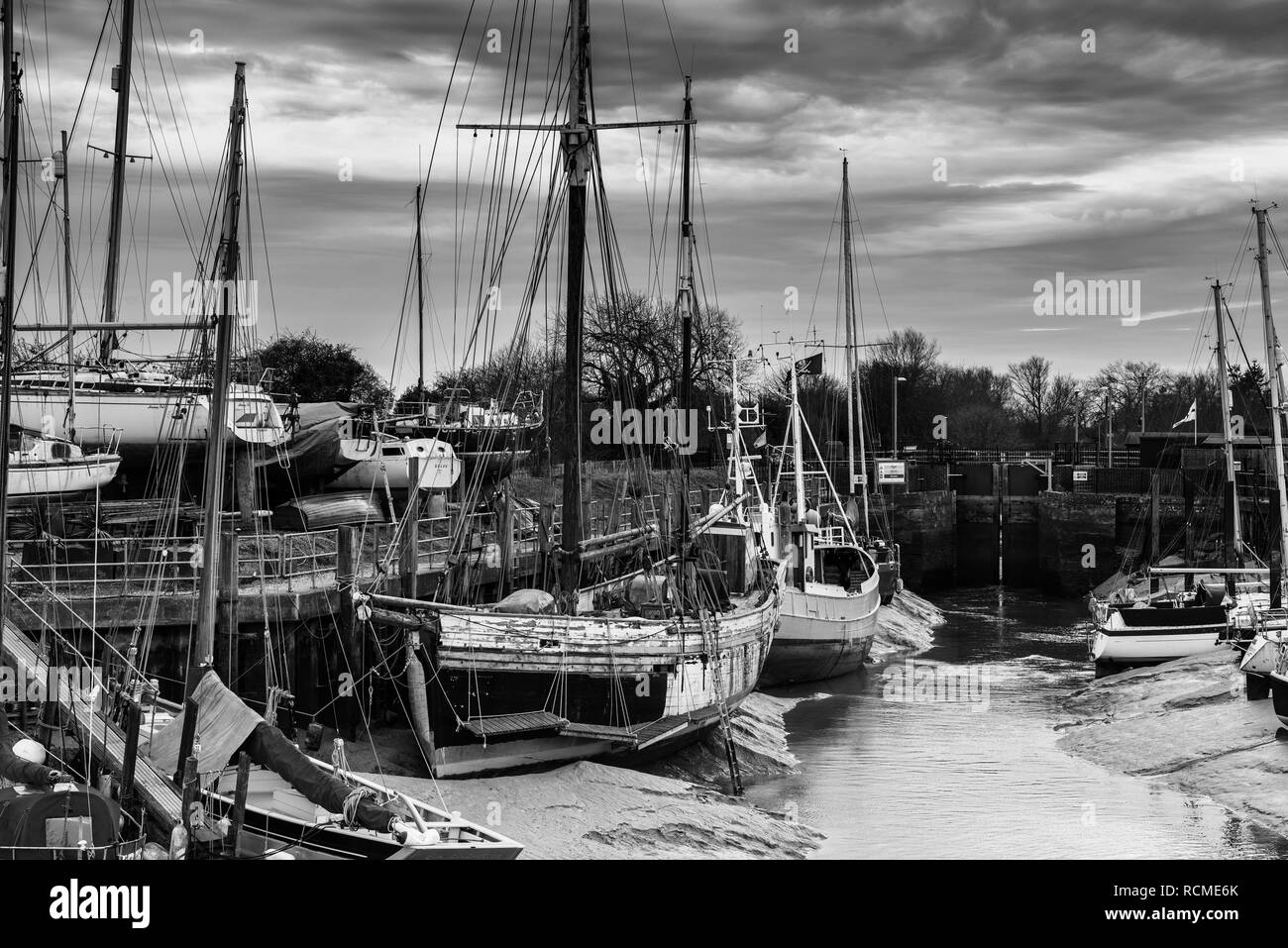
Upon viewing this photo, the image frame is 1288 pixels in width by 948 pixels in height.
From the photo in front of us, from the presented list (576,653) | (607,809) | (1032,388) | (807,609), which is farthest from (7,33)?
(1032,388)

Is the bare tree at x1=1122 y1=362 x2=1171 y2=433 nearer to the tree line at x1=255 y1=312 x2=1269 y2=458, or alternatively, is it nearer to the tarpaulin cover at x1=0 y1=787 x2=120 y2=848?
the tree line at x1=255 y1=312 x2=1269 y2=458

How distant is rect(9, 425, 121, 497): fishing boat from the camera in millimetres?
29469

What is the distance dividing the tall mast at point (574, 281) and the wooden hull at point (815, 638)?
492 inches

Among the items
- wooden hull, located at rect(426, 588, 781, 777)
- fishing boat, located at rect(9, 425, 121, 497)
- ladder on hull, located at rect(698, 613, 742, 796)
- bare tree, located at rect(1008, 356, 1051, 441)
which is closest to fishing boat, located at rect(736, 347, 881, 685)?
ladder on hull, located at rect(698, 613, 742, 796)

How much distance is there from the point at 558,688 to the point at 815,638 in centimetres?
1650

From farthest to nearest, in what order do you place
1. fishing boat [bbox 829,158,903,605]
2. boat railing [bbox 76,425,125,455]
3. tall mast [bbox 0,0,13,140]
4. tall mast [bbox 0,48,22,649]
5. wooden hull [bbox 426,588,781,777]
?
1. fishing boat [bbox 829,158,903,605]
2. boat railing [bbox 76,425,125,455]
3. wooden hull [bbox 426,588,781,777]
4. tall mast [bbox 0,0,13,140]
5. tall mast [bbox 0,48,22,649]

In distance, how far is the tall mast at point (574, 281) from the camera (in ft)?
85.1

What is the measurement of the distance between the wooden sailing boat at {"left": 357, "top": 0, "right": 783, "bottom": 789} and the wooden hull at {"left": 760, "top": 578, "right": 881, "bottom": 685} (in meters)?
7.99

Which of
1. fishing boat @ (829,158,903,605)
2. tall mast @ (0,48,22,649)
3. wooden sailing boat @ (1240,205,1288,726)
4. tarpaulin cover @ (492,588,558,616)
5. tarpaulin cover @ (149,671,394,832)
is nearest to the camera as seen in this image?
tarpaulin cover @ (149,671,394,832)

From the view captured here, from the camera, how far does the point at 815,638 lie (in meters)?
38.9

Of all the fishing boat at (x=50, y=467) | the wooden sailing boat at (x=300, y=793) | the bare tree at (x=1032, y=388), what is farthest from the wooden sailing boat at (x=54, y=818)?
the bare tree at (x=1032, y=388)

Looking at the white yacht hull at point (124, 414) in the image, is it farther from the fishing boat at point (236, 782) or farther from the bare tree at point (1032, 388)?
the bare tree at point (1032, 388)

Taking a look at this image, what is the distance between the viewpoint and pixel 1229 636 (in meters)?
37.7
